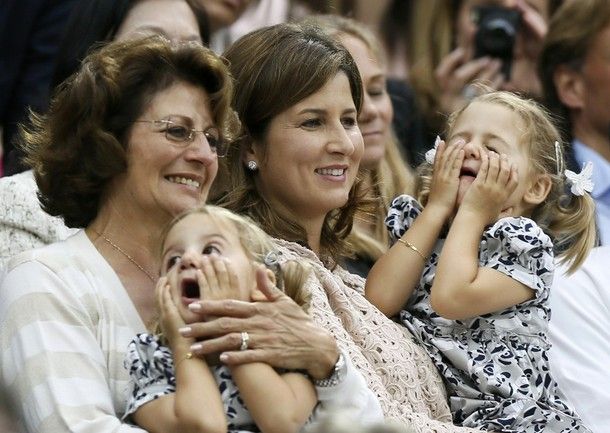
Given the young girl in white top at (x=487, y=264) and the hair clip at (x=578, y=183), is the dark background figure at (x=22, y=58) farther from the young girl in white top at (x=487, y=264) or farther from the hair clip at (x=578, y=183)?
the hair clip at (x=578, y=183)

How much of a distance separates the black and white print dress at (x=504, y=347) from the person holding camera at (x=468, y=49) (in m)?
1.88

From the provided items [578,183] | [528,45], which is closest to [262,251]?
[578,183]

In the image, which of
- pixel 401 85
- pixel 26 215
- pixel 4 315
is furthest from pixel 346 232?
pixel 401 85

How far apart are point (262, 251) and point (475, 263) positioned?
81 cm

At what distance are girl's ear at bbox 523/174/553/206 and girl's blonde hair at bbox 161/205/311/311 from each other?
969 millimetres

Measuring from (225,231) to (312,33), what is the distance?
3.29ft

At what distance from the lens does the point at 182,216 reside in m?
3.69

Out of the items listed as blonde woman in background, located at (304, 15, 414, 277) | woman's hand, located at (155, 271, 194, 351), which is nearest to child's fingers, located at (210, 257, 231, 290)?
woman's hand, located at (155, 271, 194, 351)

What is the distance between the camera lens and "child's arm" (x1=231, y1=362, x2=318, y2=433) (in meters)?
3.45

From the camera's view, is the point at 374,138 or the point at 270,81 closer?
the point at 270,81

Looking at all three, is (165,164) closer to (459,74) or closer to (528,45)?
(459,74)

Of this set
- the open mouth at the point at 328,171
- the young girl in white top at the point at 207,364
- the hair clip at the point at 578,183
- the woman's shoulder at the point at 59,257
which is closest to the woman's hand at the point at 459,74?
the hair clip at the point at 578,183

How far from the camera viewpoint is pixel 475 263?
4297mm

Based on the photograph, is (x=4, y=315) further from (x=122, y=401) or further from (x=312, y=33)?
(x=312, y=33)
